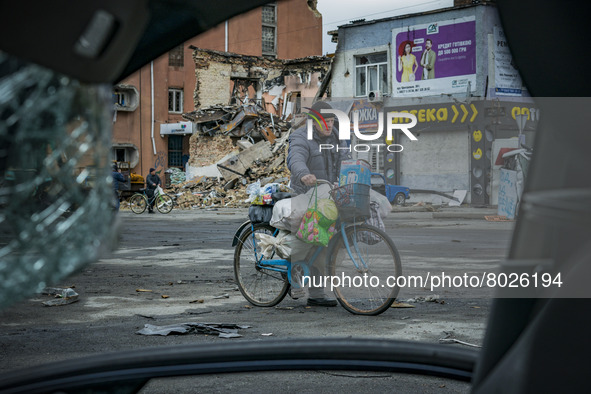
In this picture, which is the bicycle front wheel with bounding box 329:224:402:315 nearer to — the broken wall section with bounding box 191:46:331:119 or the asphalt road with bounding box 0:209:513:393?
the asphalt road with bounding box 0:209:513:393

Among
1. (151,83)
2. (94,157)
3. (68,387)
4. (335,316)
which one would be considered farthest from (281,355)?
(151,83)

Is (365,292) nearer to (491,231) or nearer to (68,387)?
(68,387)

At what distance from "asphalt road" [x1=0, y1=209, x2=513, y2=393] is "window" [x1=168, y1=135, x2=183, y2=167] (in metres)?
31.8

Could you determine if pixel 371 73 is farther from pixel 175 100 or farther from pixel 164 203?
pixel 175 100

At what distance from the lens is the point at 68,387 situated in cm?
113

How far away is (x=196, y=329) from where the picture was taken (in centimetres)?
505

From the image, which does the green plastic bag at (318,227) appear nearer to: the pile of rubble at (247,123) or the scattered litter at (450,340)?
the scattered litter at (450,340)

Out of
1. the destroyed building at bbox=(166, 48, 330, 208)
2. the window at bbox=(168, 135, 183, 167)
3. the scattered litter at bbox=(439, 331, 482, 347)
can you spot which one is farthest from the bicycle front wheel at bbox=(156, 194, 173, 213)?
the scattered litter at bbox=(439, 331, 482, 347)

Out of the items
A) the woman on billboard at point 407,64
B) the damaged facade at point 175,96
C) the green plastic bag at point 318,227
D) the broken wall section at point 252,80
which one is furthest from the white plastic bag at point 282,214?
the damaged facade at point 175,96

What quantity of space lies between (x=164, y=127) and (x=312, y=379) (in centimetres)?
3807

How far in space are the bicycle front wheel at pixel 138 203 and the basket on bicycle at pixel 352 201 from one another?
19.6m

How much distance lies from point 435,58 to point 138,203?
12062 millimetres

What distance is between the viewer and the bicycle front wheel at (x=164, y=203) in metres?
24.9

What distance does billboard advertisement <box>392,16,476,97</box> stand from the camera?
25.1 meters
